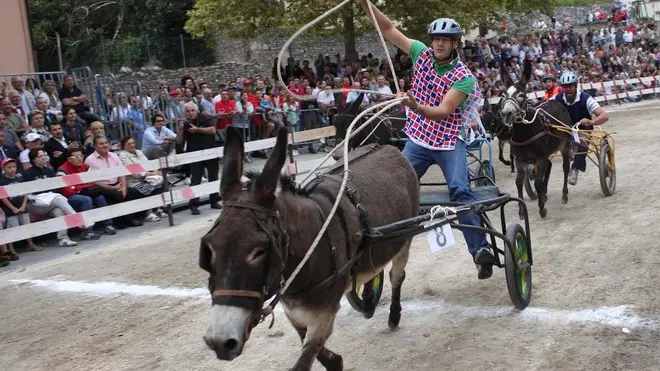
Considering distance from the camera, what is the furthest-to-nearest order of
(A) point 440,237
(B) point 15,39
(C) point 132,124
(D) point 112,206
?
(B) point 15,39, (C) point 132,124, (D) point 112,206, (A) point 440,237

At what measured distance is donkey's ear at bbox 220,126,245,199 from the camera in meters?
A: 3.52

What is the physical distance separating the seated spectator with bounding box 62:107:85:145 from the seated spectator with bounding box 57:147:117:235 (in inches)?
64.1

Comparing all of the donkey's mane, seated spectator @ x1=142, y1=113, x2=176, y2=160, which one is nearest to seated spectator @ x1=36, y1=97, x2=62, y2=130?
seated spectator @ x1=142, y1=113, x2=176, y2=160

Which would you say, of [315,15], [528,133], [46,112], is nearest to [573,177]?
[528,133]

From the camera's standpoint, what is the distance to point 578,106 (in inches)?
452

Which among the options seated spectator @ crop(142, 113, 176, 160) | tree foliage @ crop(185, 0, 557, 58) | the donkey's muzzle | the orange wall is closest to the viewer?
the donkey's muzzle

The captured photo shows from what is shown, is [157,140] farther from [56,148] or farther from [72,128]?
[56,148]

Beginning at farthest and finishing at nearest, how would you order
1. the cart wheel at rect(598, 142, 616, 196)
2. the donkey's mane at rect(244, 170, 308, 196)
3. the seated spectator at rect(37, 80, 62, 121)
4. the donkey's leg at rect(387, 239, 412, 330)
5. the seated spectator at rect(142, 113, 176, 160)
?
1. the seated spectator at rect(37, 80, 62, 121)
2. the seated spectator at rect(142, 113, 176, 160)
3. the cart wheel at rect(598, 142, 616, 196)
4. the donkey's leg at rect(387, 239, 412, 330)
5. the donkey's mane at rect(244, 170, 308, 196)

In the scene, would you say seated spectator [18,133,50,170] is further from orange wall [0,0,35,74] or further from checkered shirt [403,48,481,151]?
checkered shirt [403,48,481,151]

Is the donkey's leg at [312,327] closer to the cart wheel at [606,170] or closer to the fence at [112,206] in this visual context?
the fence at [112,206]

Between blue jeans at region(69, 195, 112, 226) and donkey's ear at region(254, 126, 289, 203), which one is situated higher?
donkey's ear at region(254, 126, 289, 203)

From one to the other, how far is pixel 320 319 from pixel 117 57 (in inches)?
1242

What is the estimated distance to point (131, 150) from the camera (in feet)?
39.4

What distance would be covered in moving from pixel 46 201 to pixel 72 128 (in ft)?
9.70
